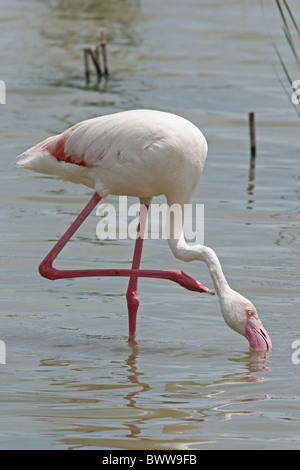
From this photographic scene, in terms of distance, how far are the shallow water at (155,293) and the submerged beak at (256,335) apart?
0.34 feet

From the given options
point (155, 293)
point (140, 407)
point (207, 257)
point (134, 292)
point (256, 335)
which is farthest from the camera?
point (155, 293)

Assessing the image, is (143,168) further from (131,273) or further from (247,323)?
(247,323)

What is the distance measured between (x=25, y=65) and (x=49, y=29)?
12.9 feet

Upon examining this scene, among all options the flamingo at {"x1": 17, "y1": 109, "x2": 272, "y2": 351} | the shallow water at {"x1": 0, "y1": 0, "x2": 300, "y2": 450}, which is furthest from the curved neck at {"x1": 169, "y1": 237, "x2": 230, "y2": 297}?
the shallow water at {"x1": 0, "y1": 0, "x2": 300, "y2": 450}

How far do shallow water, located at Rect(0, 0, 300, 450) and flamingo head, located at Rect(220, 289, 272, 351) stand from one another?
4.7 inches

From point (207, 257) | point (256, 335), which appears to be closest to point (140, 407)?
point (256, 335)

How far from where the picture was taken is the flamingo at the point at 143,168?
7.45 metres

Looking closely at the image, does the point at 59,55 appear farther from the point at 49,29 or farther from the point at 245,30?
the point at 245,30

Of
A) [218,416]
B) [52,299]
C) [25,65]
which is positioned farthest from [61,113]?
[218,416]

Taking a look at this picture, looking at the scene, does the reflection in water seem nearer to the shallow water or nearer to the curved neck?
the shallow water

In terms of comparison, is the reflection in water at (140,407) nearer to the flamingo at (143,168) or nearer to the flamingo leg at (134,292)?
the flamingo at (143,168)

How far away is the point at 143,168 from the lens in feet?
24.9

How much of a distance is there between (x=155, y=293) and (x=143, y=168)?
1.81m

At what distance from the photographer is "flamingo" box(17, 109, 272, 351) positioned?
7.45 metres
